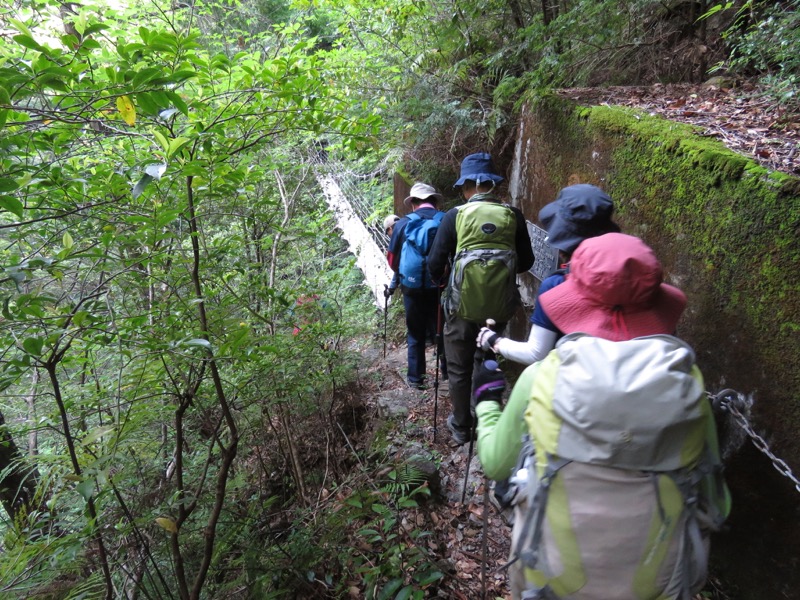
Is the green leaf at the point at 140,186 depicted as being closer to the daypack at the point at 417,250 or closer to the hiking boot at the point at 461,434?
the daypack at the point at 417,250

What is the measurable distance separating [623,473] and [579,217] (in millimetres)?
1246

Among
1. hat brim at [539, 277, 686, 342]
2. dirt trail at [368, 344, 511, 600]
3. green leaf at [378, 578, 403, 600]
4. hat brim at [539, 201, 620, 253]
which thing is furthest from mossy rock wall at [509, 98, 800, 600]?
green leaf at [378, 578, 403, 600]

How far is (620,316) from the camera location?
145 centimetres

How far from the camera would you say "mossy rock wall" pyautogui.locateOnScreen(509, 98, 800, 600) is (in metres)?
1.85

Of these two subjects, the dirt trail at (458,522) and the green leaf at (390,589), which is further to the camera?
the dirt trail at (458,522)

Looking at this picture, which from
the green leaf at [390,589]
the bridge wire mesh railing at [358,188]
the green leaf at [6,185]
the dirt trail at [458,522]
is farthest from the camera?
the bridge wire mesh railing at [358,188]

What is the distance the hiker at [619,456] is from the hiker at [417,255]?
8.64 feet

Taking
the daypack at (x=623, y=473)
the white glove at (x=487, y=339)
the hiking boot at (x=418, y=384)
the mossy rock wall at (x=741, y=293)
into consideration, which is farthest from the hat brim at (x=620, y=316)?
the hiking boot at (x=418, y=384)

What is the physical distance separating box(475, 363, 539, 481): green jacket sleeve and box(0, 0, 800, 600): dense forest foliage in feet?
3.68

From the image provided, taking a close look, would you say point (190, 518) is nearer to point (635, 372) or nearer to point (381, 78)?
point (635, 372)

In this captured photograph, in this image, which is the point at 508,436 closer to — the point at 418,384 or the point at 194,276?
the point at 194,276

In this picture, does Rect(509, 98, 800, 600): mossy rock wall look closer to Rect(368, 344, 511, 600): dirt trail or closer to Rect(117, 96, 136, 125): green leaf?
Rect(368, 344, 511, 600): dirt trail

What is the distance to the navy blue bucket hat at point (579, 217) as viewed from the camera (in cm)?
209

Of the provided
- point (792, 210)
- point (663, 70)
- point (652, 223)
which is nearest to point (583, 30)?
point (663, 70)
